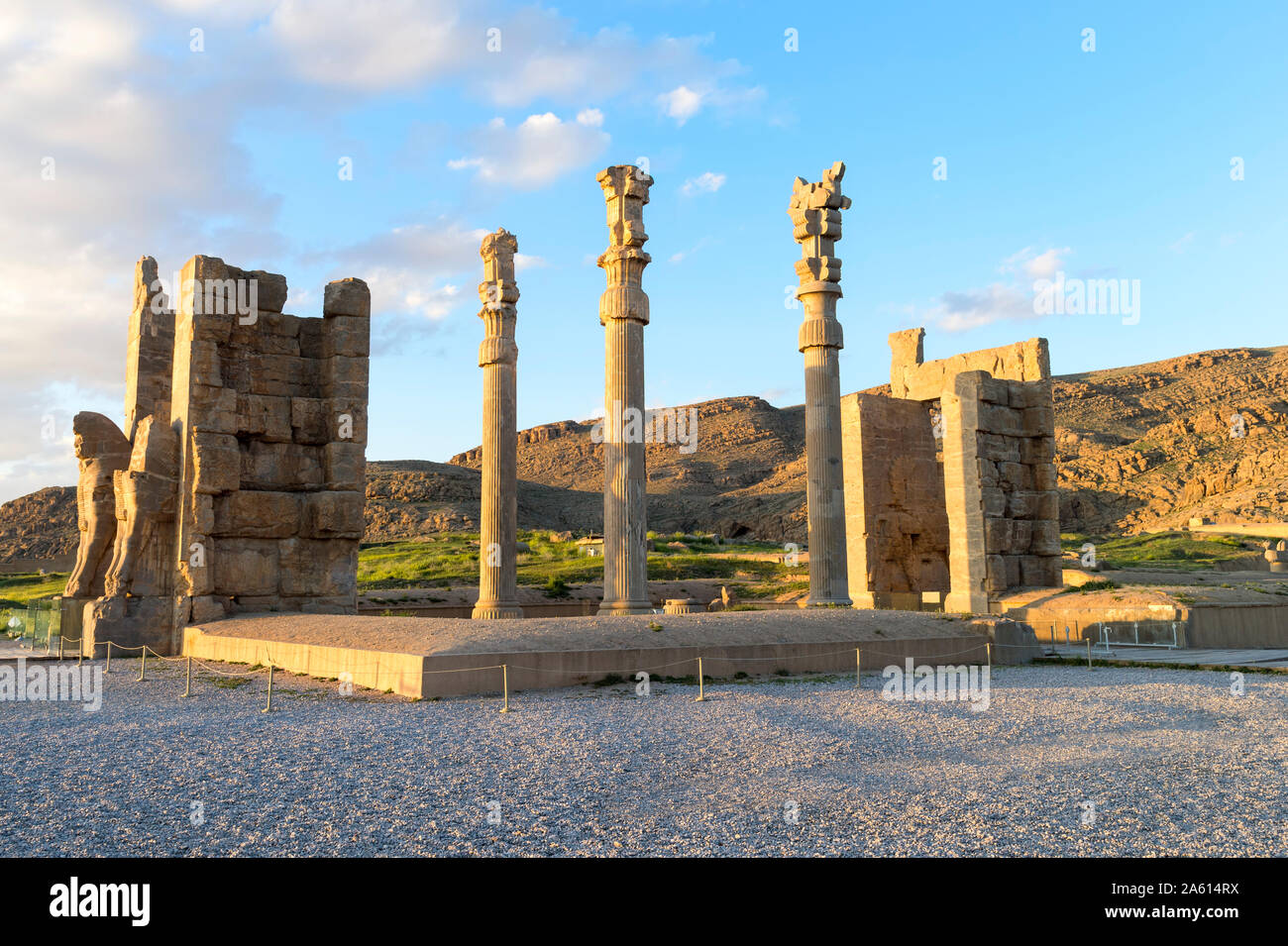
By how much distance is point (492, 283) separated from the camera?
66.9 ft

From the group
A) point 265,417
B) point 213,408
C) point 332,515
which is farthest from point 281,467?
point 213,408

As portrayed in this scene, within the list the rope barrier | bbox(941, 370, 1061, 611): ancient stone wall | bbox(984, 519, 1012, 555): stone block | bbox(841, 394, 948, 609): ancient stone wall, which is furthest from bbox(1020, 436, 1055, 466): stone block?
the rope barrier

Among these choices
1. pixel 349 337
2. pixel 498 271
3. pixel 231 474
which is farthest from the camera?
pixel 498 271

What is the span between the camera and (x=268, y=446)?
16.5 meters

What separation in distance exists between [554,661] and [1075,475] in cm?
6294

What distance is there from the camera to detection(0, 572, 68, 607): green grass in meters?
30.0

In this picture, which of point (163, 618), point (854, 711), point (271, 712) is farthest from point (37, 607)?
point (854, 711)

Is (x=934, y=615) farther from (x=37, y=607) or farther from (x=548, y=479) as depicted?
(x=548, y=479)

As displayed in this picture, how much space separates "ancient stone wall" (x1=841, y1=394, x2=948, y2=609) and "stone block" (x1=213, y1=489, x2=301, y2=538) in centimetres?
1053

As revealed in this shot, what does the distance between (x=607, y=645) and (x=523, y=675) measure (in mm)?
1240

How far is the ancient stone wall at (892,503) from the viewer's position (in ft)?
64.4

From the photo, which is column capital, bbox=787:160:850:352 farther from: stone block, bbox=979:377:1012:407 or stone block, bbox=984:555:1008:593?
stone block, bbox=984:555:1008:593

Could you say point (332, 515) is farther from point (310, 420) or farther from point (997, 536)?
point (997, 536)

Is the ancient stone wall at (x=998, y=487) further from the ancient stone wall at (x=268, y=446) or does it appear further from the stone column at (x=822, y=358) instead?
the ancient stone wall at (x=268, y=446)
